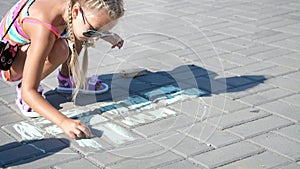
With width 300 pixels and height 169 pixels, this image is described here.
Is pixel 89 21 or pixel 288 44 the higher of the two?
pixel 89 21

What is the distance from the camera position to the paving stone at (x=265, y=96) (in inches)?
154

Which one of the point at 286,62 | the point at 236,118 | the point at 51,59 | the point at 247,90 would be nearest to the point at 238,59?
the point at 286,62

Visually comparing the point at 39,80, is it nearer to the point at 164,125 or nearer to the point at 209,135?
the point at 164,125

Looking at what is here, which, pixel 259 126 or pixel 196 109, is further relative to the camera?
pixel 196 109

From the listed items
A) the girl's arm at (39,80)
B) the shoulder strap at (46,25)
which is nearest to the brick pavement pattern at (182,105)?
the girl's arm at (39,80)

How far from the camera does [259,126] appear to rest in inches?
139

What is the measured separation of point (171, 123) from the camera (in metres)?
3.62

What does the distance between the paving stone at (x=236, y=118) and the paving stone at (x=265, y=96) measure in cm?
14

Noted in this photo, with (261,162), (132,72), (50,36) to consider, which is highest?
(50,36)

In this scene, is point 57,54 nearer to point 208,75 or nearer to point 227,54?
point 208,75

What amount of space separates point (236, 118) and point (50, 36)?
128 cm

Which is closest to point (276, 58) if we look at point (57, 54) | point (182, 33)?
point (182, 33)

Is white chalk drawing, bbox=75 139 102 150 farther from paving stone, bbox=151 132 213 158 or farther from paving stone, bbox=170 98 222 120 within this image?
paving stone, bbox=170 98 222 120

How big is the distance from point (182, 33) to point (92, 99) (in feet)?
5.77
